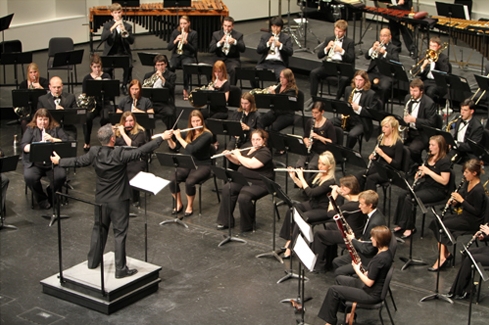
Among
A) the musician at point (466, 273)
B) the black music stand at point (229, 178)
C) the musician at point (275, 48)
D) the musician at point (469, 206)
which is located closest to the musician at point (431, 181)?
the musician at point (469, 206)

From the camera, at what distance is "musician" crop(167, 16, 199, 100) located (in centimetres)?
1419

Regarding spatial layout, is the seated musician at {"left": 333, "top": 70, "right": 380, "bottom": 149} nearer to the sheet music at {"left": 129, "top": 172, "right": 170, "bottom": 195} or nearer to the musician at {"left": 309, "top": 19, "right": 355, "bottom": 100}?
the musician at {"left": 309, "top": 19, "right": 355, "bottom": 100}

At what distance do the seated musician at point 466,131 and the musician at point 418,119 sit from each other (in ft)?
1.19

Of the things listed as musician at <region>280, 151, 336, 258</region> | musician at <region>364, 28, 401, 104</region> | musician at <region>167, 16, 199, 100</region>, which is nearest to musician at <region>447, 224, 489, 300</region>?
musician at <region>280, 151, 336, 258</region>

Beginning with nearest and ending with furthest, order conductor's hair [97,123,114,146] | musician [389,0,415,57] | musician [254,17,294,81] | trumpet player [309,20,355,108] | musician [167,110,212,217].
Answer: conductor's hair [97,123,114,146], musician [167,110,212,217], trumpet player [309,20,355,108], musician [254,17,294,81], musician [389,0,415,57]

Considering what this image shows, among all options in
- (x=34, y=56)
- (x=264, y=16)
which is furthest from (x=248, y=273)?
(x=264, y=16)

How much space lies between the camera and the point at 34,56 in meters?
17.3

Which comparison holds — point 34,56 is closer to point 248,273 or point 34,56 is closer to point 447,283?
point 248,273

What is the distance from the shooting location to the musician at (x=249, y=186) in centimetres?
1041

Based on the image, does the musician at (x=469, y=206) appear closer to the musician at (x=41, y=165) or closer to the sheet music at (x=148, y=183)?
the sheet music at (x=148, y=183)

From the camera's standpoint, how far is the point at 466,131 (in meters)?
11.2

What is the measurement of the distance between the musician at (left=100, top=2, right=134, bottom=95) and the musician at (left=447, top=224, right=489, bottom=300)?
23.3ft

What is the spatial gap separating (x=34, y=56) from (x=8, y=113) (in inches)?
123

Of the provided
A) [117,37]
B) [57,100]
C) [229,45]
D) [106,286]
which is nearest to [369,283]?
[106,286]
